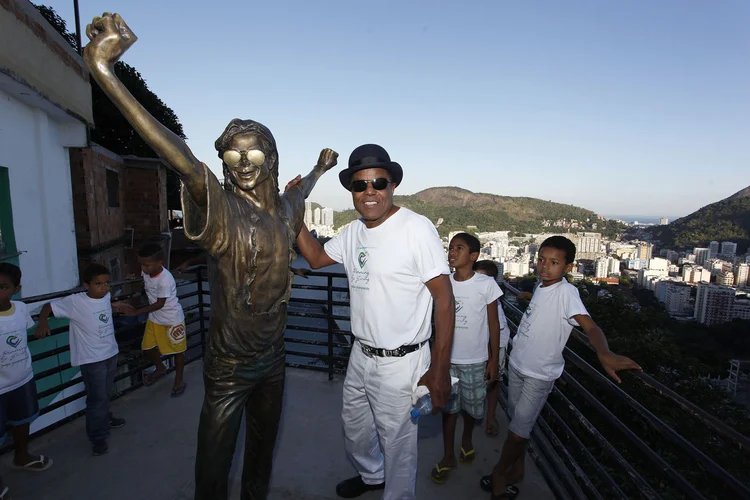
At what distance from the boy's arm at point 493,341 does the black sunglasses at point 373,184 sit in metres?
1.38

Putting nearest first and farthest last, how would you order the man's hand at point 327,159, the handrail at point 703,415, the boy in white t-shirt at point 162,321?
the handrail at point 703,415 < the man's hand at point 327,159 < the boy in white t-shirt at point 162,321

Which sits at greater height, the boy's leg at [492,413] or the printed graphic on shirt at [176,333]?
the printed graphic on shirt at [176,333]

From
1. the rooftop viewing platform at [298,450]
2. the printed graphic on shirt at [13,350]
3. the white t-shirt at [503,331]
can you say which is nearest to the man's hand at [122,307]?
the rooftop viewing platform at [298,450]

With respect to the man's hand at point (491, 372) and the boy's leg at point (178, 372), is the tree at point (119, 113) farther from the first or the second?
the man's hand at point (491, 372)

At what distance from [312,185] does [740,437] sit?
7.31 ft

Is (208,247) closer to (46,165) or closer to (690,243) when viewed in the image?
(46,165)

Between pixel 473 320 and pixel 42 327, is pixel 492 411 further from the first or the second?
pixel 42 327

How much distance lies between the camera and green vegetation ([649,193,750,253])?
6562 centimetres

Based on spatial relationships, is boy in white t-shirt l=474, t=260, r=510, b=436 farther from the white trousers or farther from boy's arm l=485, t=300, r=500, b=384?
the white trousers

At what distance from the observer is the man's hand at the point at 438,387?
6.87ft

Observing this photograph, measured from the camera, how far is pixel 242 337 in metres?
1.92

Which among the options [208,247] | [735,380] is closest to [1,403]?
[208,247]

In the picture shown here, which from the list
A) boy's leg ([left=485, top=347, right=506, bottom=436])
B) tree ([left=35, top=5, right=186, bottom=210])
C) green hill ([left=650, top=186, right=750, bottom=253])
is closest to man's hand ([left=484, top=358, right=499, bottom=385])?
boy's leg ([left=485, top=347, right=506, bottom=436])

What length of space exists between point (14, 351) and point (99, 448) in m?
0.92
